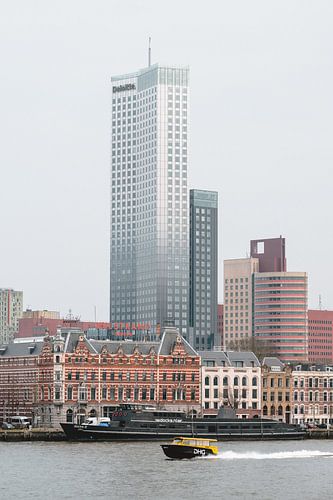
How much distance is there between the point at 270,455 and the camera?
177875 mm

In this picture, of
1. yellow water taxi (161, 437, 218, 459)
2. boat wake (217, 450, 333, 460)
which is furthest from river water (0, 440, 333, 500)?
yellow water taxi (161, 437, 218, 459)

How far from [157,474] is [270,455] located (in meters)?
32.5

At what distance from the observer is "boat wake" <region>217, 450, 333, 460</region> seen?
573 ft

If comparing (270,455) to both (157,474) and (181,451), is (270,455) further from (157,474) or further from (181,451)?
(157,474)

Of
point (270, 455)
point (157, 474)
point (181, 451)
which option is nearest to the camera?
point (157, 474)

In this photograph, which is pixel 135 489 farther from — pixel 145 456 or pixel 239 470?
pixel 145 456

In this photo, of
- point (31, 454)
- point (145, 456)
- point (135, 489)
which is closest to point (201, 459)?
point (145, 456)

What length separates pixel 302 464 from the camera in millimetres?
165875

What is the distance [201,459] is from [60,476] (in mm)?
28529

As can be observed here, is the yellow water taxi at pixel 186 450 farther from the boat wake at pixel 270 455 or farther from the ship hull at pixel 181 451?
the boat wake at pixel 270 455

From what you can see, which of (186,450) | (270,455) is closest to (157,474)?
(186,450)

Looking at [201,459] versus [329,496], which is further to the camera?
[201,459]

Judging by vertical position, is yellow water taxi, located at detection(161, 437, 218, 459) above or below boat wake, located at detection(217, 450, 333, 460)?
above

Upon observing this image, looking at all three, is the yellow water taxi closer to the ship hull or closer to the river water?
the ship hull
